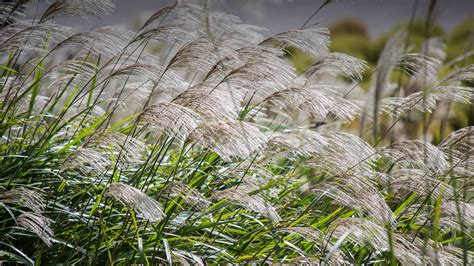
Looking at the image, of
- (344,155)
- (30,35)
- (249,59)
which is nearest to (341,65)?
(249,59)

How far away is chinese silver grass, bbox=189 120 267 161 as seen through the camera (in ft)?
8.35

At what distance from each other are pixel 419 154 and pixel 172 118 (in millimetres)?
1230

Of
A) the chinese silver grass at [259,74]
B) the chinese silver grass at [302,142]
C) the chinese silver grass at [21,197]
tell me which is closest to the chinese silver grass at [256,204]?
the chinese silver grass at [302,142]

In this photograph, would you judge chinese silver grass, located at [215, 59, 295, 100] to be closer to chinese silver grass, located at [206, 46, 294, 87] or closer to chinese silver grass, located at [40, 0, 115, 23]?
chinese silver grass, located at [206, 46, 294, 87]

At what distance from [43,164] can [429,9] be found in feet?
7.03

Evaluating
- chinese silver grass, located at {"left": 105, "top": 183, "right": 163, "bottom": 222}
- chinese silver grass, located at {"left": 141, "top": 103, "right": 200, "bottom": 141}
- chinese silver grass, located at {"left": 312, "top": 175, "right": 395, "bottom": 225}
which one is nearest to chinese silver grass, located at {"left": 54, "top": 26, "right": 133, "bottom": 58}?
chinese silver grass, located at {"left": 141, "top": 103, "right": 200, "bottom": 141}

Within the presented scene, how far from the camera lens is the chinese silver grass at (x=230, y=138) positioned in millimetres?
2545

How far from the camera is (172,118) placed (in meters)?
2.59

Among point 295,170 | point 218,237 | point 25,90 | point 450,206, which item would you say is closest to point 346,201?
point 450,206

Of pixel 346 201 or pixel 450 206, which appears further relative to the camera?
pixel 450 206

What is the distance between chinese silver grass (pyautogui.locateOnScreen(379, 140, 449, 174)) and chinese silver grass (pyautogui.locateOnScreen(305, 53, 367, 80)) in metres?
0.50

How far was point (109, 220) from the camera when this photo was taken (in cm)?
316

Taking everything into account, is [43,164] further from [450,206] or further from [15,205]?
[450,206]

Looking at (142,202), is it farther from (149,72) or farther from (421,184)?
(421,184)
